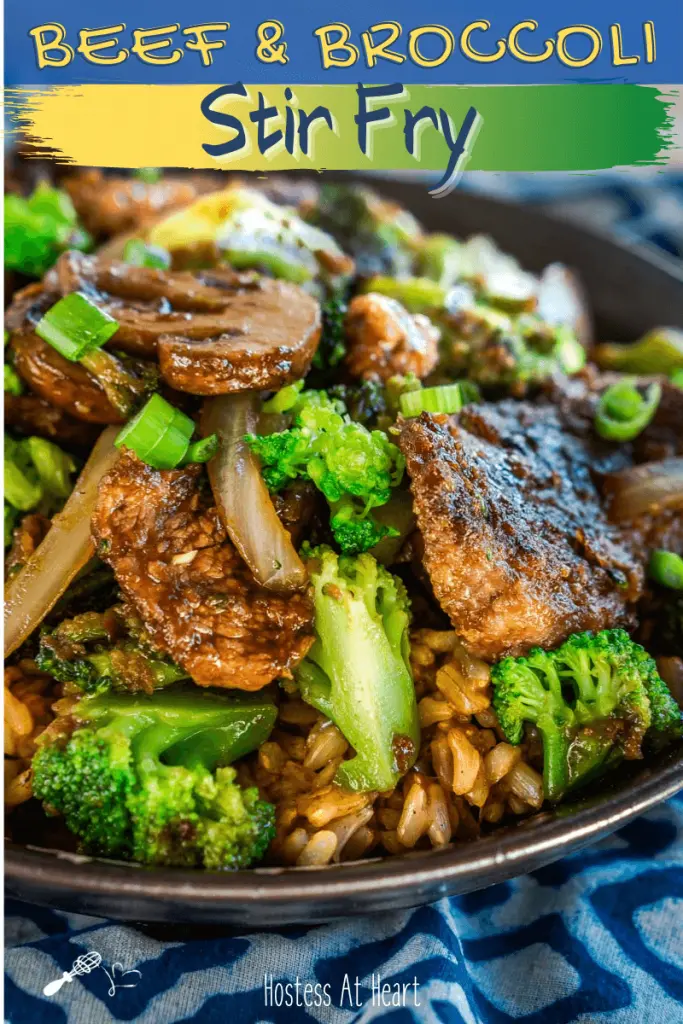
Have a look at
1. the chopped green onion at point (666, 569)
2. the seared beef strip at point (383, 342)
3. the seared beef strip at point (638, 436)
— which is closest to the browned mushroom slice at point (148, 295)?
the seared beef strip at point (383, 342)

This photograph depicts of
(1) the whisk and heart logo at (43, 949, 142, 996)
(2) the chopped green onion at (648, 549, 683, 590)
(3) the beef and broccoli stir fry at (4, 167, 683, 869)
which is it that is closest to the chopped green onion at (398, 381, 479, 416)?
(3) the beef and broccoli stir fry at (4, 167, 683, 869)

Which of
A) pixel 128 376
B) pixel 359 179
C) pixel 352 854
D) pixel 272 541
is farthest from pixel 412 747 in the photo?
pixel 359 179

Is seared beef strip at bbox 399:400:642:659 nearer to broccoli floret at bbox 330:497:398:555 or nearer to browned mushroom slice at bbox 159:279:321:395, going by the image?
broccoli floret at bbox 330:497:398:555

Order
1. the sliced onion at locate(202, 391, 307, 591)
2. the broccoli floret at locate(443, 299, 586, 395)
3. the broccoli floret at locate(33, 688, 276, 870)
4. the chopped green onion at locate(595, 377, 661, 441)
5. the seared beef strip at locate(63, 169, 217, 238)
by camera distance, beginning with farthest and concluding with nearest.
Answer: the seared beef strip at locate(63, 169, 217, 238)
the broccoli floret at locate(443, 299, 586, 395)
the chopped green onion at locate(595, 377, 661, 441)
the sliced onion at locate(202, 391, 307, 591)
the broccoli floret at locate(33, 688, 276, 870)

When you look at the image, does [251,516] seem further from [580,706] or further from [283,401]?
[580,706]

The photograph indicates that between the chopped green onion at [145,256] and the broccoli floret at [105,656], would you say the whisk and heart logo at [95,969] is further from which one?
the chopped green onion at [145,256]

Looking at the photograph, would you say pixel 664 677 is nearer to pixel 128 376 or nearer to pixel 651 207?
pixel 128 376
